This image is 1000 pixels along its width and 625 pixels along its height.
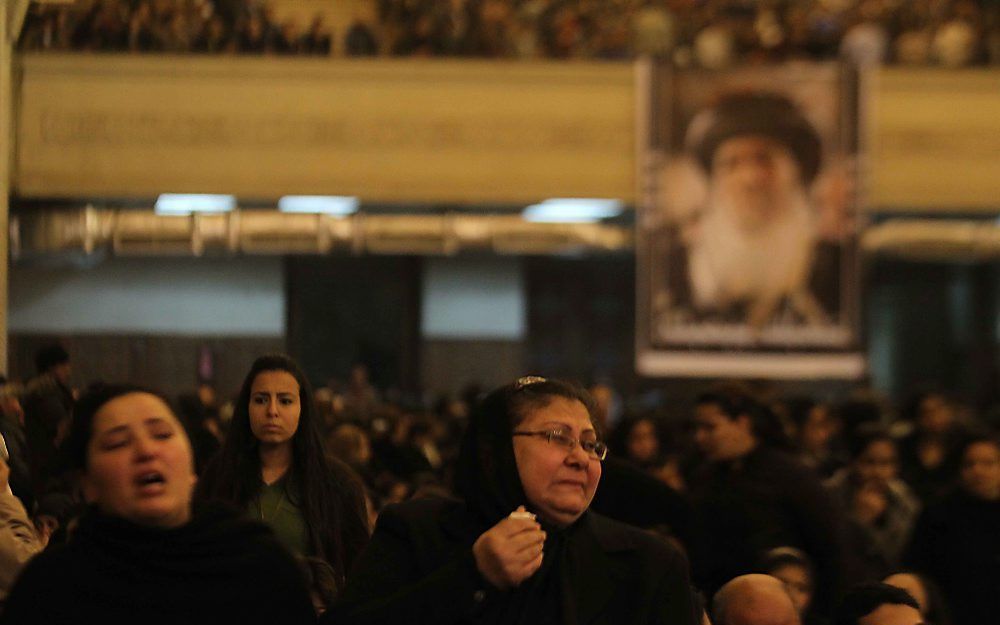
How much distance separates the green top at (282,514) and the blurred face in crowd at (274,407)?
0.43 feet

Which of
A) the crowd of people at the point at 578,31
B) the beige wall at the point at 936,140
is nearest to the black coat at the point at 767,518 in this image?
the crowd of people at the point at 578,31

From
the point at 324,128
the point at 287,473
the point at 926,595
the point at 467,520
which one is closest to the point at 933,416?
the point at 926,595

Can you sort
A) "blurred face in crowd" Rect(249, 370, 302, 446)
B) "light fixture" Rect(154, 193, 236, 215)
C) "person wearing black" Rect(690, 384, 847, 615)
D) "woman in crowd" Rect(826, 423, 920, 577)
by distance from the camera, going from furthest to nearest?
1. "light fixture" Rect(154, 193, 236, 215)
2. "woman in crowd" Rect(826, 423, 920, 577)
3. "person wearing black" Rect(690, 384, 847, 615)
4. "blurred face in crowd" Rect(249, 370, 302, 446)

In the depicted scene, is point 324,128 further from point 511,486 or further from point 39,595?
point 39,595

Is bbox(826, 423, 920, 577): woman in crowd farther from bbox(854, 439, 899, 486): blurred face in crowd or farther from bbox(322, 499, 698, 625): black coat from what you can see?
bbox(322, 499, 698, 625): black coat

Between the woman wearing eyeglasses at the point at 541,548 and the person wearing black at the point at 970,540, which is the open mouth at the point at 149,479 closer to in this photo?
the woman wearing eyeglasses at the point at 541,548

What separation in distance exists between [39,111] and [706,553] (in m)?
10.4

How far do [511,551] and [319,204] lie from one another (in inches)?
521

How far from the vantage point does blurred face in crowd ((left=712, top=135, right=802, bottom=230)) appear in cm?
1480

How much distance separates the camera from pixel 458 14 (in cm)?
1611

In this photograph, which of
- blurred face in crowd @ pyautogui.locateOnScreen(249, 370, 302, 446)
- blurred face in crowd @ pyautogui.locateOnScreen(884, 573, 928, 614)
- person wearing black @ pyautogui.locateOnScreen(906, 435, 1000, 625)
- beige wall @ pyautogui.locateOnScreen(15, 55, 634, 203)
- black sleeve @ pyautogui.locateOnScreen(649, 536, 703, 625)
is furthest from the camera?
beige wall @ pyautogui.locateOnScreen(15, 55, 634, 203)

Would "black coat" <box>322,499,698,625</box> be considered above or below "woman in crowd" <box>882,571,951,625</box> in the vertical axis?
above

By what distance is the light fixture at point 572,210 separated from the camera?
52.0 feet

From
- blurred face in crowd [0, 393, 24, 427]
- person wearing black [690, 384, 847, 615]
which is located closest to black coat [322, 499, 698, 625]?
person wearing black [690, 384, 847, 615]
